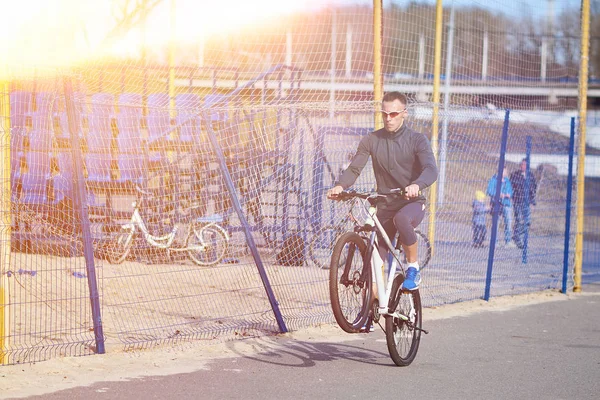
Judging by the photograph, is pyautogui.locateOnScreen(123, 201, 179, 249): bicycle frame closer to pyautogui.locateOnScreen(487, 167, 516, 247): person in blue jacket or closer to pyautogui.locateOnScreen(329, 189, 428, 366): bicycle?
pyautogui.locateOnScreen(487, 167, 516, 247): person in blue jacket

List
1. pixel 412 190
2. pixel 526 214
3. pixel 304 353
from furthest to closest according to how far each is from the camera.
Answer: pixel 526 214, pixel 304 353, pixel 412 190

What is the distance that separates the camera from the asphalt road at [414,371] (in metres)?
6.84

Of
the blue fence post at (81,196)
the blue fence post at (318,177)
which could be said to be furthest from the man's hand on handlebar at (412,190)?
the blue fence post at (318,177)

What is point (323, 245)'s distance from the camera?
1090cm

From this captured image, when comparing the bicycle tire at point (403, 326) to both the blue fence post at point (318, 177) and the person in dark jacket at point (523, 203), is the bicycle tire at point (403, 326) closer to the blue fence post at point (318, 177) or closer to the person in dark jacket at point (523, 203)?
the blue fence post at point (318, 177)

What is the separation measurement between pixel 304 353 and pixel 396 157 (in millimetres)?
1843

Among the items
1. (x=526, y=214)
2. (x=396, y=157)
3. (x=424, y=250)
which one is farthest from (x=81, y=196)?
(x=526, y=214)

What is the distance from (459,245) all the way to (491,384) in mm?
5930

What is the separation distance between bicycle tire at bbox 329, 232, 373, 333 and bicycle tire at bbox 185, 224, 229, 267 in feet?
16.1

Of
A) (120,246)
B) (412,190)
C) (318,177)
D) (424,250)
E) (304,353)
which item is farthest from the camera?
(120,246)

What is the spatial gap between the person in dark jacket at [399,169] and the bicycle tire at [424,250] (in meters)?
4.17

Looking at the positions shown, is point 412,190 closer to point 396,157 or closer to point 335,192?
point 335,192

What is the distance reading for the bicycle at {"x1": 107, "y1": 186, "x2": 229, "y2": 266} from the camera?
12.6 meters

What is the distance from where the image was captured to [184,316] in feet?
33.6
